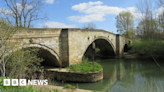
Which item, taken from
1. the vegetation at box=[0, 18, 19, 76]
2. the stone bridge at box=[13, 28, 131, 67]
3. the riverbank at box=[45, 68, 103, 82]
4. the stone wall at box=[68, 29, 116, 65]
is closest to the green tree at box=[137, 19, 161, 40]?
the stone wall at box=[68, 29, 116, 65]

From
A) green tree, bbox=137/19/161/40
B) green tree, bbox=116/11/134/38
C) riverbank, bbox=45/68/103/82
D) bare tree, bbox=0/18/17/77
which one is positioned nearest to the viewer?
bare tree, bbox=0/18/17/77

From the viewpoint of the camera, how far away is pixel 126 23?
28422 millimetres

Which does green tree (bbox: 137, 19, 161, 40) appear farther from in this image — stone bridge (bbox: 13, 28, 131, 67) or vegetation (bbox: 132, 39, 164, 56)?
stone bridge (bbox: 13, 28, 131, 67)

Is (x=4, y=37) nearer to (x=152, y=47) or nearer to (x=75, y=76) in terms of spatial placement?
(x=75, y=76)

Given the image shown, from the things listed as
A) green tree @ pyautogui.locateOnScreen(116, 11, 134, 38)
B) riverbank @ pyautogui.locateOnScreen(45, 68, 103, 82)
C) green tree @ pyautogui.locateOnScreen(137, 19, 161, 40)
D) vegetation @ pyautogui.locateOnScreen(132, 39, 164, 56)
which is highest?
green tree @ pyautogui.locateOnScreen(116, 11, 134, 38)

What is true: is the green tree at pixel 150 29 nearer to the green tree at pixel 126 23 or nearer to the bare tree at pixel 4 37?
the green tree at pixel 126 23

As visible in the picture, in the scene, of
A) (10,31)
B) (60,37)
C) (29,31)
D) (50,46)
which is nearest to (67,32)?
(60,37)

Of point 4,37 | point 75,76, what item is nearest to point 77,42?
point 75,76

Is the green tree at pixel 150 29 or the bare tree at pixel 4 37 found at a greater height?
the green tree at pixel 150 29

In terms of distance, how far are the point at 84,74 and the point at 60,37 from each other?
9.16 feet

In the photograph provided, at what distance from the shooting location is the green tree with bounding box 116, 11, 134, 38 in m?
28.1

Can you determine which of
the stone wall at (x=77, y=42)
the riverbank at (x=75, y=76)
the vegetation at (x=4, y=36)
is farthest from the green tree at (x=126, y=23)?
the vegetation at (x=4, y=36)

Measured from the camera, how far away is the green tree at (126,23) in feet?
92.1

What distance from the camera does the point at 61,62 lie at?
9.19 metres
